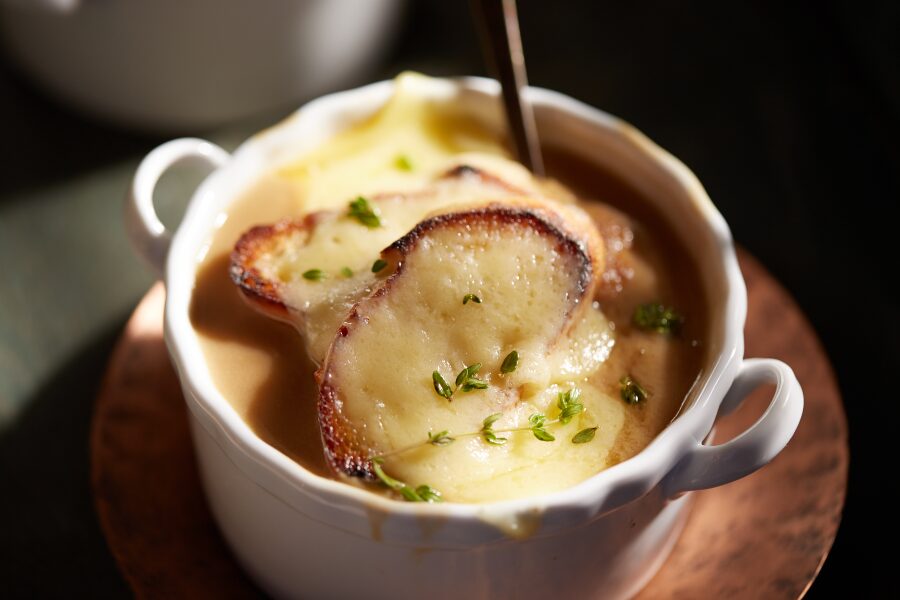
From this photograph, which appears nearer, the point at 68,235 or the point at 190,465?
the point at 190,465

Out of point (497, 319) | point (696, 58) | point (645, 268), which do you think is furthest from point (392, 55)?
point (497, 319)

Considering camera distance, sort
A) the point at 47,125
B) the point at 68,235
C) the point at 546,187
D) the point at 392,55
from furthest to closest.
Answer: the point at 392,55
the point at 47,125
the point at 68,235
the point at 546,187

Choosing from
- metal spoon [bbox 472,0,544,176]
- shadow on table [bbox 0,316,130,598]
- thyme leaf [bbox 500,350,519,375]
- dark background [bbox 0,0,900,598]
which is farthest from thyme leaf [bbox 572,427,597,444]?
shadow on table [bbox 0,316,130,598]

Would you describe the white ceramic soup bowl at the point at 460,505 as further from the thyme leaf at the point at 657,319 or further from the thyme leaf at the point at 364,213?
the thyme leaf at the point at 364,213

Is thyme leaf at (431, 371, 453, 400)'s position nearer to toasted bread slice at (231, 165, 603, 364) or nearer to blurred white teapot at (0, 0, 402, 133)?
toasted bread slice at (231, 165, 603, 364)

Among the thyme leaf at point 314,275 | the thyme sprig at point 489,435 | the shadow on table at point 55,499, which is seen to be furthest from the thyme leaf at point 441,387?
the shadow on table at point 55,499

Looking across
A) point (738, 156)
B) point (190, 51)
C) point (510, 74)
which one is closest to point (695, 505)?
point (510, 74)

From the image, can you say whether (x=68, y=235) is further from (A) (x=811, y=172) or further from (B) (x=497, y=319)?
(A) (x=811, y=172)
